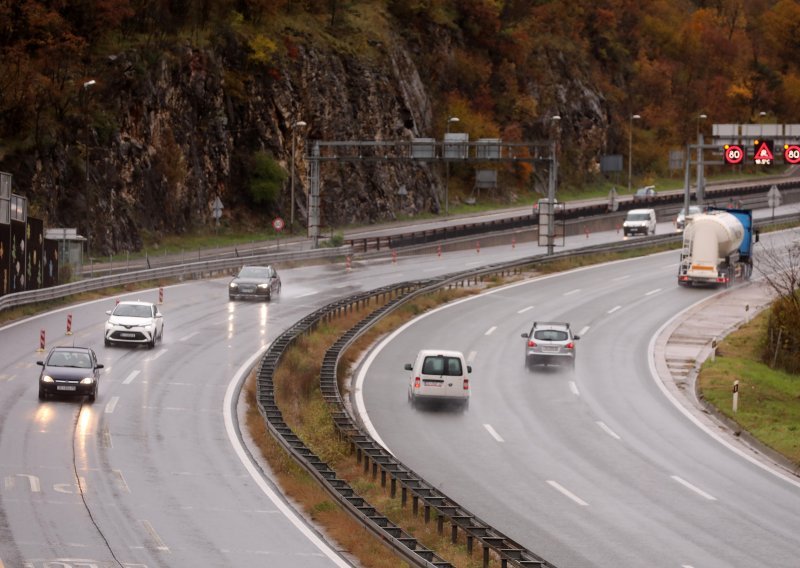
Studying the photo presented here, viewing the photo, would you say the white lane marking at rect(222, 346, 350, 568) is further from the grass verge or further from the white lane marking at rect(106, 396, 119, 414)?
→ the grass verge

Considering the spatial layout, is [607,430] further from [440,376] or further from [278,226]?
[278,226]

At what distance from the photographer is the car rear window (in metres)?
40.4

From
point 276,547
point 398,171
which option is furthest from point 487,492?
point 398,171

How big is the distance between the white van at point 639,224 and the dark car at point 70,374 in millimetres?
68002

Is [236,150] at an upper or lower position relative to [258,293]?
upper

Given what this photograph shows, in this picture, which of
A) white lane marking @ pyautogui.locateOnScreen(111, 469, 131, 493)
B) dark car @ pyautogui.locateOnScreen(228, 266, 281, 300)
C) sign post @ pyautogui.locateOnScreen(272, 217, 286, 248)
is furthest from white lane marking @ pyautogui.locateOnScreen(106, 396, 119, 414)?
sign post @ pyautogui.locateOnScreen(272, 217, 286, 248)

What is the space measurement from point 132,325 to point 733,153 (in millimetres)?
37715

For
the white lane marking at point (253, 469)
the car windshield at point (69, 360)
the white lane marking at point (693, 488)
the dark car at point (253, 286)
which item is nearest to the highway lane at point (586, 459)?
the white lane marking at point (693, 488)

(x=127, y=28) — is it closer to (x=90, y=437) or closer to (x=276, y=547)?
(x=90, y=437)

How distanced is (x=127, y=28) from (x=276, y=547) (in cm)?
7803

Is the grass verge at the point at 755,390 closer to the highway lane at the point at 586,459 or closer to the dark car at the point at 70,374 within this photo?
the highway lane at the point at 586,459

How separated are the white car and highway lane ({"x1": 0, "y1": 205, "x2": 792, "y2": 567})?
0.47 meters

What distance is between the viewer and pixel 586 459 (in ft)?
114

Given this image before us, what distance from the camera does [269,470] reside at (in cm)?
3058
